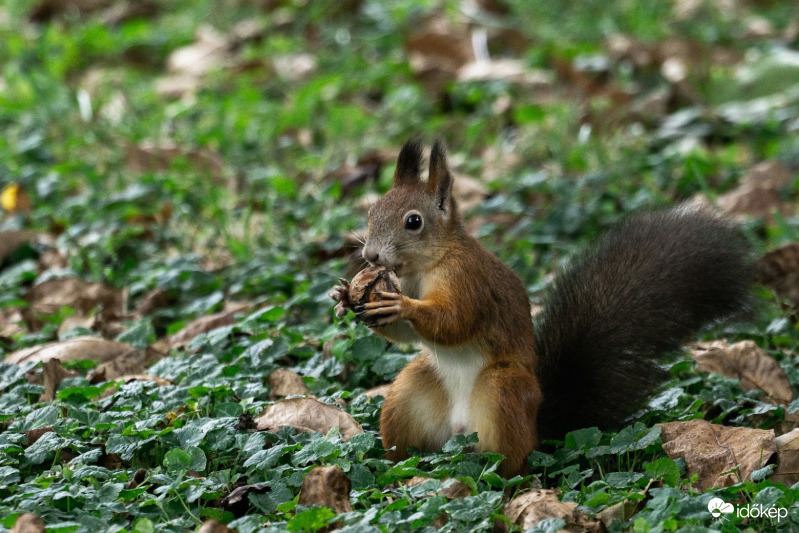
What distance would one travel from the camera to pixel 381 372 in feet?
9.71

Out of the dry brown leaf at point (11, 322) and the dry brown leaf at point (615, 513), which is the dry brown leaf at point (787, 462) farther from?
the dry brown leaf at point (11, 322)

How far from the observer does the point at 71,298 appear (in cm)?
372

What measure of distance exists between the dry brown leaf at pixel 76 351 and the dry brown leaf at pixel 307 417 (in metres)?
0.71

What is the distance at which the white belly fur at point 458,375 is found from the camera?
254 cm

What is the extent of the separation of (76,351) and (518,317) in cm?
133

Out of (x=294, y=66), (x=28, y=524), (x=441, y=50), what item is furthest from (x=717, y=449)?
(x=294, y=66)

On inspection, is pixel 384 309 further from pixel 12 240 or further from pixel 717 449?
pixel 12 240

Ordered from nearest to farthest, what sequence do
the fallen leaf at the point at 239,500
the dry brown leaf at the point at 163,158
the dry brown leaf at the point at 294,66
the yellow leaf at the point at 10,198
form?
the fallen leaf at the point at 239,500, the yellow leaf at the point at 10,198, the dry brown leaf at the point at 163,158, the dry brown leaf at the point at 294,66

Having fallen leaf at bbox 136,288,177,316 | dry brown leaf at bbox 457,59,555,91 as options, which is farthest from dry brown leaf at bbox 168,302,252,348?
dry brown leaf at bbox 457,59,555,91

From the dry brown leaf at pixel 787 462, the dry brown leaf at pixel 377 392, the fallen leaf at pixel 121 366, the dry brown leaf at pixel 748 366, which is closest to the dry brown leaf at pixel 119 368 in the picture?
the fallen leaf at pixel 121 366

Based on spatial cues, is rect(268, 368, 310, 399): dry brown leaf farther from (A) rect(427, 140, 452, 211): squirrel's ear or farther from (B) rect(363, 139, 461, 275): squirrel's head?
(A) rect(427, 140, 452, 211): squirrel's ear

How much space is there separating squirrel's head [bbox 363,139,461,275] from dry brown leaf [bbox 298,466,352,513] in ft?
1.86

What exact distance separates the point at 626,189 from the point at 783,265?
103 cm

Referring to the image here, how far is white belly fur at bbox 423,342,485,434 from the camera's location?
2.54 m
